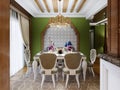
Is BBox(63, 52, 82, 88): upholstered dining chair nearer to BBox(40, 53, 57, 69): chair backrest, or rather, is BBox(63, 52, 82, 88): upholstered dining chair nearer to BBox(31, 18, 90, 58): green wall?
BBox(40, 53, 57, 69): chair backrest

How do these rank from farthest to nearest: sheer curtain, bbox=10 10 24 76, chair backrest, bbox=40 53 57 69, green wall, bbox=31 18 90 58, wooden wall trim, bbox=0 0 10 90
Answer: green wall, bbox=31 18 90 58 → sheer curtain, bbox=10 10 24 76 → chair backrest, bbox=40 53 57 69 → wooden wall trim, bbox=0 0 10 90

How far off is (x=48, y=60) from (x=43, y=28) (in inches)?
175

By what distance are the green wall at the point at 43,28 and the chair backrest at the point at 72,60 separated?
4.36 metres

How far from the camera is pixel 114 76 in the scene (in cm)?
182

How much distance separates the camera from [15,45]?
284 inches

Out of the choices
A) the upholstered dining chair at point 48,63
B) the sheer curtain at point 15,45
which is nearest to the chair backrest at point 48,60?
the upholstered dining chair at point 48,63

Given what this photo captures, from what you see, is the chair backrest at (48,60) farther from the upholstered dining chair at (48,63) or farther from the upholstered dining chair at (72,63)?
the upholstered dining chair at (72,63)

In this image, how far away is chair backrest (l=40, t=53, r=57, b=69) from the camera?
16.7 ft

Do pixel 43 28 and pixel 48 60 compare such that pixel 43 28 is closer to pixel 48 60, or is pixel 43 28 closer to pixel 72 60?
pixel 48 60

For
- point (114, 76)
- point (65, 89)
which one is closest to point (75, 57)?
point (65, 89)

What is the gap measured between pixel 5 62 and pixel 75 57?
12.0 ft

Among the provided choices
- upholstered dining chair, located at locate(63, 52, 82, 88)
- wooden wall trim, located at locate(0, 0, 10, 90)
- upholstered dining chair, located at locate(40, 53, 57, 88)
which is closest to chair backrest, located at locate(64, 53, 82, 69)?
upholstered dining chair, located at locate(63, 52, 82, 88)

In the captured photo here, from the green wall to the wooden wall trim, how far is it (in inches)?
305

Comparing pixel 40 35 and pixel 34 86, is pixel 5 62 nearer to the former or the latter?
pixel 34 86
